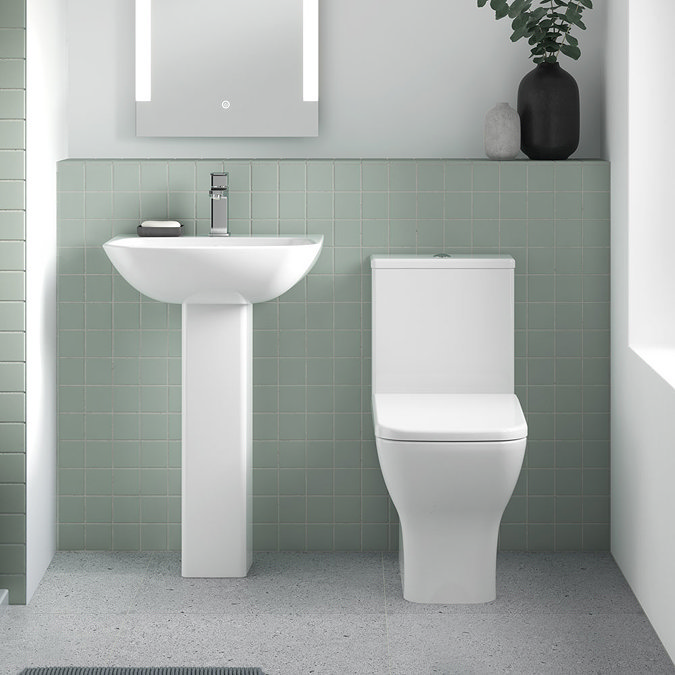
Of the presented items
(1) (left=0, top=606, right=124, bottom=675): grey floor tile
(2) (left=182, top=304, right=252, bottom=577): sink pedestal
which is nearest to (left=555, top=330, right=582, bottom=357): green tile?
(2) (left=182, top=304, right=252, bottom=577): sink pedestal

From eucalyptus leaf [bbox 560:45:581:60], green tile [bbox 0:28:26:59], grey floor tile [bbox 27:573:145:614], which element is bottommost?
grey floor tile [bbox 27:573:145:614]

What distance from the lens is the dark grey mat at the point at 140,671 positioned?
2480 millimetres

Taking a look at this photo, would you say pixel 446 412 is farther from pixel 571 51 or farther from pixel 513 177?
pixel 571 51

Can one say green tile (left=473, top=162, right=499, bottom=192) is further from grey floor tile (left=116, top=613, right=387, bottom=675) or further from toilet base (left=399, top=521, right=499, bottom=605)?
grey floor tile (left=116, top=613, right=387, bottom=675)

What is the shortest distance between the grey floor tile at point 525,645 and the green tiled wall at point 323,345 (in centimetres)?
53

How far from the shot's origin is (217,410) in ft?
10.1

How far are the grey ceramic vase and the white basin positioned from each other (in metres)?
0.64

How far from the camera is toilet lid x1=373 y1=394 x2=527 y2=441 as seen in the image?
8.93 feet

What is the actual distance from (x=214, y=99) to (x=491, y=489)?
1.46 m

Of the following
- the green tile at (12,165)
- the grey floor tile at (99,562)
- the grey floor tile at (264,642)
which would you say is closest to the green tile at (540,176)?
the grey floor tile at (264,642)

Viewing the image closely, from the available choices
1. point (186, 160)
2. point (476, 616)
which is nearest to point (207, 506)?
point (476, 616)

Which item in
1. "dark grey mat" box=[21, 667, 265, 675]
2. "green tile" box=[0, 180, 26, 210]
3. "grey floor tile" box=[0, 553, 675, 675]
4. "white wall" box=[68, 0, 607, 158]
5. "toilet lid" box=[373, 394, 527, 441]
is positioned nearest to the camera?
"dark grey mat" box=[21, 667, 265, 675]

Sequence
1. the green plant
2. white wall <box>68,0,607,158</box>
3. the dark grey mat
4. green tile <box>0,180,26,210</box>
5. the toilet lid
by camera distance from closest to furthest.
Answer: the dark grey mat < the toilet lid < green tile <box>0,180,26,210</box> < the green plant < white wall <box>68,0,607,158</box>

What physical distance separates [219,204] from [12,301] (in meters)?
0.64
